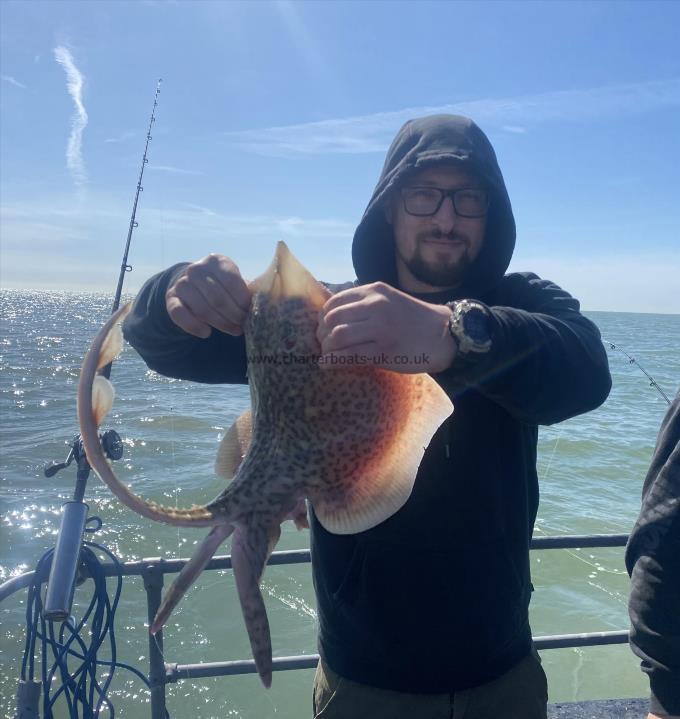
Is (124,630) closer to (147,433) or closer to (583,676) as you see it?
(583,676)

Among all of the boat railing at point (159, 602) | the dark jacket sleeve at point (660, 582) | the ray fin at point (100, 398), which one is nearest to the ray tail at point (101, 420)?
the ray fin at point (100, 398)

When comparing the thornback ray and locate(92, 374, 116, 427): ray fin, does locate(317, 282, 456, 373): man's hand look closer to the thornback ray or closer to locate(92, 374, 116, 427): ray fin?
the thornback ray

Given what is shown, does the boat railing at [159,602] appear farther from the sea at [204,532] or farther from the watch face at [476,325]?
the watch face at [476,325]

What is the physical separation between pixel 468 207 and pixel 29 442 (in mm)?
14308

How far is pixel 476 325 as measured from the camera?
5.56 ft

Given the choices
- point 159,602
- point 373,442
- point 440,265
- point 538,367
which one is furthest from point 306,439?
point 159,602

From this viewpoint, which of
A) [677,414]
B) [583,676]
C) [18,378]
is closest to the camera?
[677,414]

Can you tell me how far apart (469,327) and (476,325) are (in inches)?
0.9

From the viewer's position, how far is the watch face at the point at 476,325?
1675mm

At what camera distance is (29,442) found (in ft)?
46.5

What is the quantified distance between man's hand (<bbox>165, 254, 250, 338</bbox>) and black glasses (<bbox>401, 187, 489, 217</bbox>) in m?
1.12

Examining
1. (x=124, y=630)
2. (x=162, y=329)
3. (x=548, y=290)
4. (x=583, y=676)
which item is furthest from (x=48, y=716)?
(x=583, y=676)

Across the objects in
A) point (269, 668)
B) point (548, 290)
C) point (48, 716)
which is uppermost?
point (548, 290)

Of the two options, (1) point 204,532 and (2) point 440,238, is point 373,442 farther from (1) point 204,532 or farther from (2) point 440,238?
(1) point 204,532
